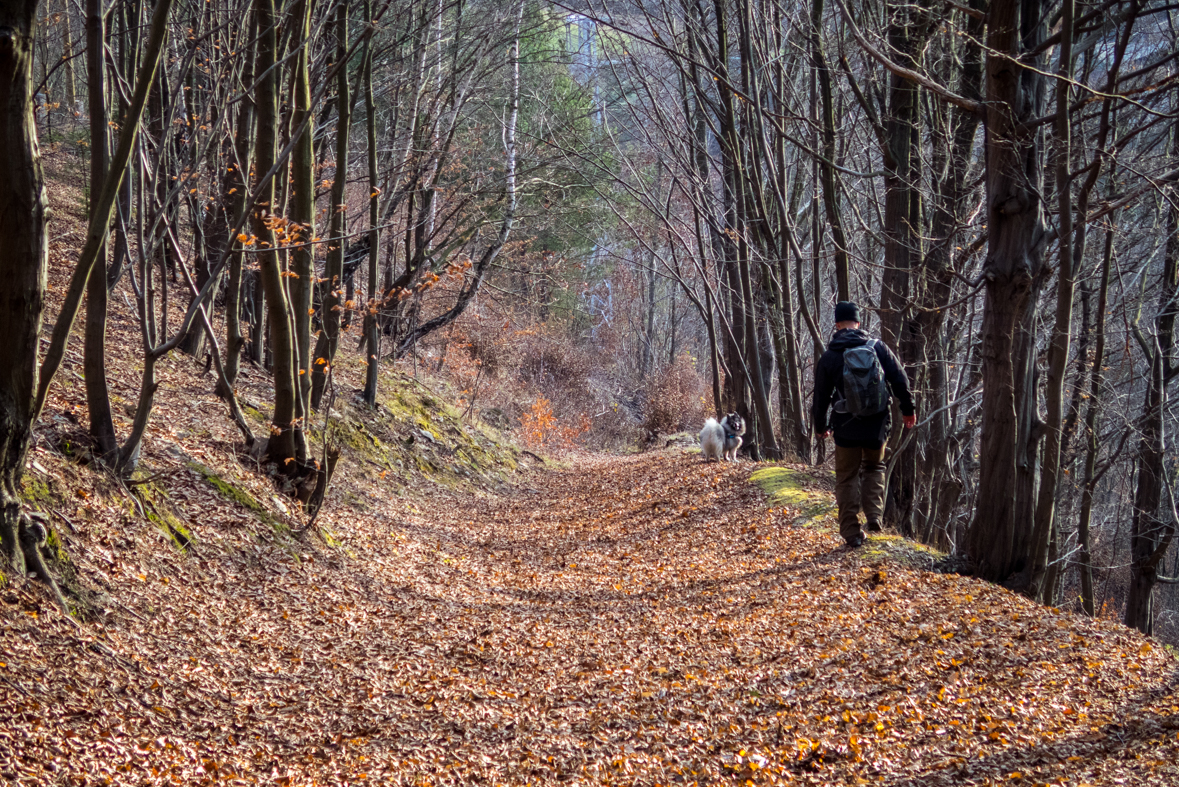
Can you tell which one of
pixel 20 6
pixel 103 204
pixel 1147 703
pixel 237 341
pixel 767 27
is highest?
pixel 767 27

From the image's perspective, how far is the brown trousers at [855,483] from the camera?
7.25 meters

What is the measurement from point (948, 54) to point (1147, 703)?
23.6ft

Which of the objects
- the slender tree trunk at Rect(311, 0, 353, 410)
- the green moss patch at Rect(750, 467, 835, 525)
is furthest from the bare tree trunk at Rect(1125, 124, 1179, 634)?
the slender tree trunk at Rect(311, 0, 353, 410)

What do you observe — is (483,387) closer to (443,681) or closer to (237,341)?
(237,341)

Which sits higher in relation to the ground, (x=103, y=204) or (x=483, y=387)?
(x=103, y=204)

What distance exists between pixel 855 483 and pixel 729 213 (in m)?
8.49

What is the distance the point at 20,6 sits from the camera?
3652mm

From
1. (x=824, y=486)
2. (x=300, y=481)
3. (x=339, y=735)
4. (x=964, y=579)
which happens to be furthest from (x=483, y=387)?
(x=339, y=735)

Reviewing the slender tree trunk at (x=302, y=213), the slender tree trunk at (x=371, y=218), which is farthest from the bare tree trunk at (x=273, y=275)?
the slender tree trunk at (x=371, y=218)

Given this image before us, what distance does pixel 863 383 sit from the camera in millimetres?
6918

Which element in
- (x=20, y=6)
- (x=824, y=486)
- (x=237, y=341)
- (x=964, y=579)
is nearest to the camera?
(x=20, y=6)

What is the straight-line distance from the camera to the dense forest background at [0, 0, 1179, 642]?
5.57 m

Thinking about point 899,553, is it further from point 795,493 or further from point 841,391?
point 795,493

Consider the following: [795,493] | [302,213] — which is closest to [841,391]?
[795,493]
